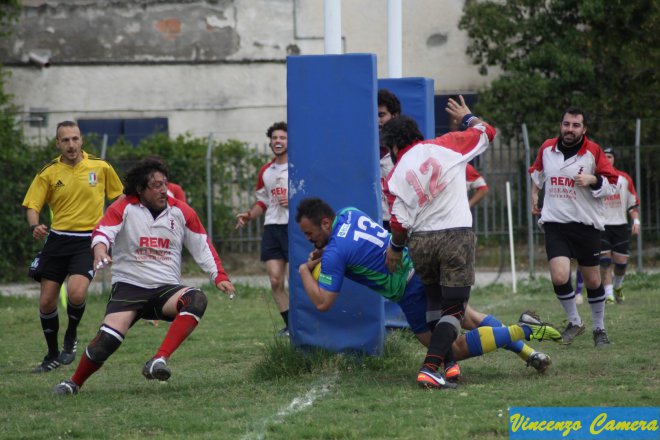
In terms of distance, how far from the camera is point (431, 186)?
25.2ft

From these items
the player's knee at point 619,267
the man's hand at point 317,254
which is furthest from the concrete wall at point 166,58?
the man's hand at point 317,254

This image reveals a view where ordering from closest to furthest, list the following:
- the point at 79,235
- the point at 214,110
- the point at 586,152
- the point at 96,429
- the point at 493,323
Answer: the point at 96,429
the point at 493,323
the point at 586,152
the point at 79,235
the point at 214,110

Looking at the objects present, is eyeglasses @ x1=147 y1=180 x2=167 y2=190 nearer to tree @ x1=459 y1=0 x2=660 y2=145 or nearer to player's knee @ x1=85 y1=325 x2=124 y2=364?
player's knee @ x1=85 y1=325 x2=124 y2=364

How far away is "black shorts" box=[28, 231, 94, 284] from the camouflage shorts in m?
3.70

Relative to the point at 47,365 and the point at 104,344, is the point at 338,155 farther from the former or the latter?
the point at 47,365

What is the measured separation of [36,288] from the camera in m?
18.8

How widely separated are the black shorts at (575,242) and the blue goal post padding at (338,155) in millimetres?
2062

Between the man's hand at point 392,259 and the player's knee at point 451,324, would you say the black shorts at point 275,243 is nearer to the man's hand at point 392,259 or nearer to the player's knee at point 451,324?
the man's hand at point 392,259

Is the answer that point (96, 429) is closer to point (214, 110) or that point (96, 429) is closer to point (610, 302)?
point (610, 302)

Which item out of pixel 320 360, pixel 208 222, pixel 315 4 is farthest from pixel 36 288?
pixel 320 360

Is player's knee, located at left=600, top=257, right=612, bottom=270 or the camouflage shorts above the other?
the camouflage shorts

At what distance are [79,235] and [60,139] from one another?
89 centimetres

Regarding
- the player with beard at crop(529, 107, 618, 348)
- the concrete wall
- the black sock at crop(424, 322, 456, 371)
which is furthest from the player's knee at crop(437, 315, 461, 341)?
the concrete wall

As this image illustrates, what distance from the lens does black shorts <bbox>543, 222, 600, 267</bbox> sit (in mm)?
9797
